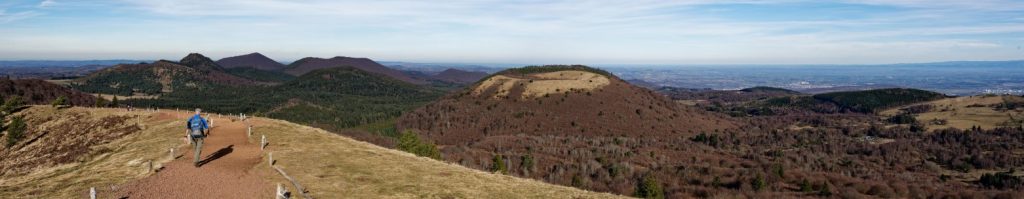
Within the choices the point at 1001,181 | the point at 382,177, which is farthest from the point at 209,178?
the point at 1001,181

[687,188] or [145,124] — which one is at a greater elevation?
[145,124]

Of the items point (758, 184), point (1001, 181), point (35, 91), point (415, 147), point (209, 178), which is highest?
point (209, 178)

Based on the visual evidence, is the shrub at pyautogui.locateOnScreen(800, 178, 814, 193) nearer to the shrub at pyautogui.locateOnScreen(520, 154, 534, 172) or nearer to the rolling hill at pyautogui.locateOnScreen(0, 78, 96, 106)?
the shrub at pyautogui.locateOnScreen(520, 154, 534, 172)

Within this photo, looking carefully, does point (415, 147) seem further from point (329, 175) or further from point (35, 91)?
point (35, 91)

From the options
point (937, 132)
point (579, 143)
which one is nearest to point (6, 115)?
point (579, 143)

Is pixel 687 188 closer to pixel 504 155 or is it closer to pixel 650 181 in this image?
pixel 650 181

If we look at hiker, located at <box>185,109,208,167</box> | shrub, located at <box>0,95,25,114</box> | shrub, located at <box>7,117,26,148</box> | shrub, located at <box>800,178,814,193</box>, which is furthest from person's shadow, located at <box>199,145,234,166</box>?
shrub, located at <box>800,178,814,193</box>
